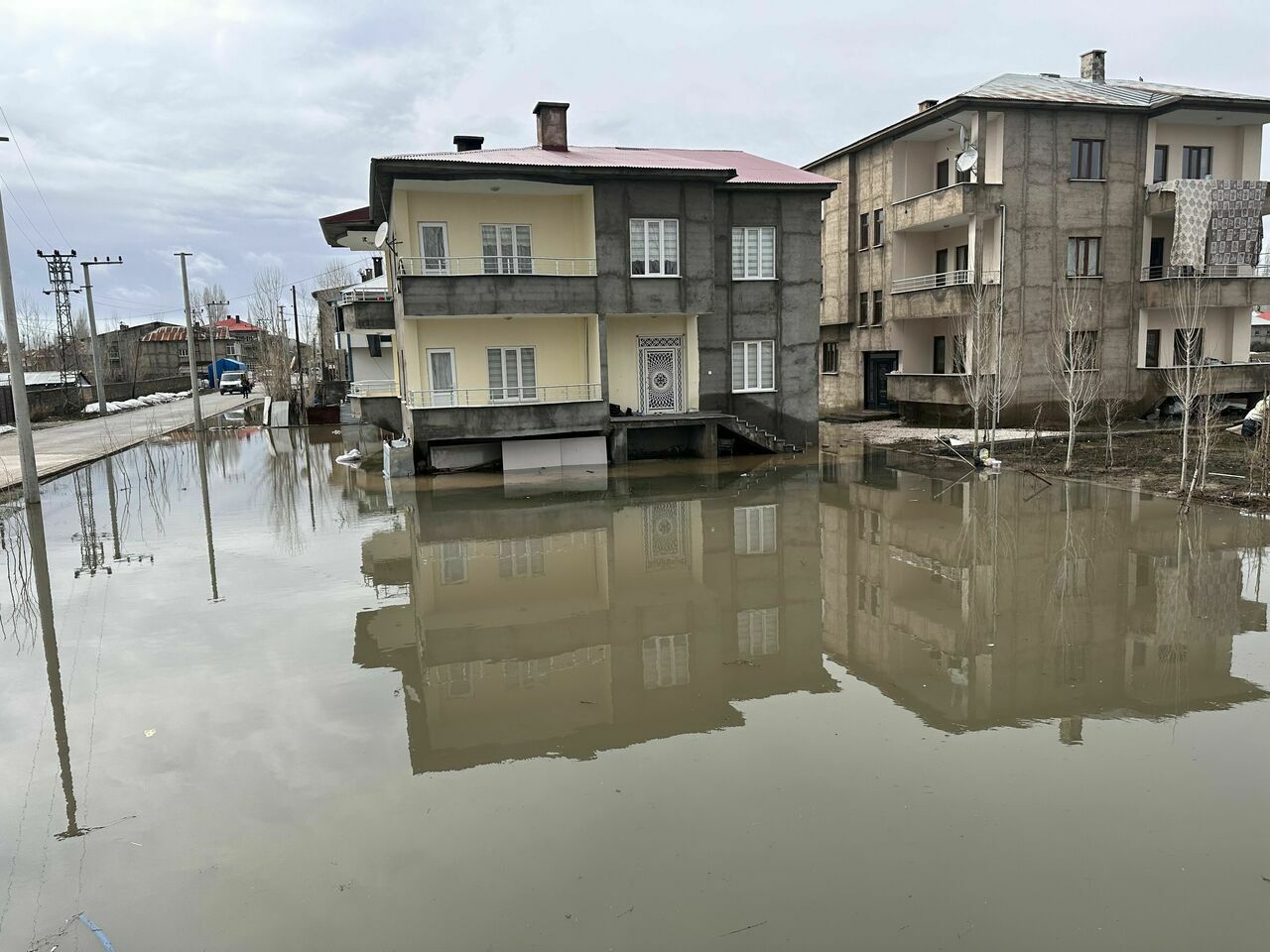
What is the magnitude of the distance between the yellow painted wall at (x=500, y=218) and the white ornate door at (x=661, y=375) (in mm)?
3429

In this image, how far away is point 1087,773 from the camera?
6582 mm

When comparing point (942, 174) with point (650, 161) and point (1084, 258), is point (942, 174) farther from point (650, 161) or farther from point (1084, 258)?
point (650, 161)

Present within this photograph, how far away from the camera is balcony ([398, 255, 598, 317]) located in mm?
22422

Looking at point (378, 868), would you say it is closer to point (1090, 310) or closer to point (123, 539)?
point (123, 539)

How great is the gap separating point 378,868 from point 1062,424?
95.8ft

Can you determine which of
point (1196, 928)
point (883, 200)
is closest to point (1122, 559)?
point (1196, 928)

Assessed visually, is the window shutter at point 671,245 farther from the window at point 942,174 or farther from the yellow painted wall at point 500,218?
the window at point 942,174

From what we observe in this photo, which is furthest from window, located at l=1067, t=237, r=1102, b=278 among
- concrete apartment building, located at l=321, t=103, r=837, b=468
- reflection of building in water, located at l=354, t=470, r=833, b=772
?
reflection of building in water, located at l=354, t=470, r=833, b=772

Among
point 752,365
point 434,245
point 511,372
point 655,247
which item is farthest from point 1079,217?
point 434,245

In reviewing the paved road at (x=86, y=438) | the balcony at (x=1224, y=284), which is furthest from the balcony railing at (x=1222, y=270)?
the paved road at (x=86, y=438)

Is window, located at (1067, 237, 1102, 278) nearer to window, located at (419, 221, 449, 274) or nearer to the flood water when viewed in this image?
the flood water

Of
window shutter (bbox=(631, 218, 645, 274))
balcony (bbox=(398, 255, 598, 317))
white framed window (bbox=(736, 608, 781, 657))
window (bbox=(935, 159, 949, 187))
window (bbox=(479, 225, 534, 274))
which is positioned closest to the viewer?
white framed window (bbox=(736, 608, 781, 657))

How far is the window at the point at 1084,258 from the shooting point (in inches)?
1152

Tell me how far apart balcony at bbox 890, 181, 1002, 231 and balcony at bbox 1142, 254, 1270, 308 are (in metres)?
6.32
